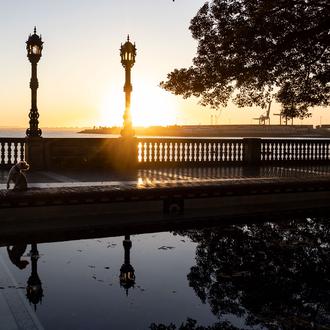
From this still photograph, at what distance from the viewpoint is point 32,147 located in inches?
723

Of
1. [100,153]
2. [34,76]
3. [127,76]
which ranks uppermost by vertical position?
[127,76]

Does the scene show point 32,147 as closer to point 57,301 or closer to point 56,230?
point 56,230

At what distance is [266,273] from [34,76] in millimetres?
13880

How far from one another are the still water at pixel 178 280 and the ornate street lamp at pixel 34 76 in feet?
31.5

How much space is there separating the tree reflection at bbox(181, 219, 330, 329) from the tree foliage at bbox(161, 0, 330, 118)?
869 centimetres

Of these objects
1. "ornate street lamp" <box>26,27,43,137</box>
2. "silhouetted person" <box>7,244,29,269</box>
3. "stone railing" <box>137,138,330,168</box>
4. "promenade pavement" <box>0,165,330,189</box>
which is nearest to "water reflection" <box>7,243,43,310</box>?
"silhouetted person" <box>7,244,29,269</box>

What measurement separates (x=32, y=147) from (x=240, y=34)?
348 inches

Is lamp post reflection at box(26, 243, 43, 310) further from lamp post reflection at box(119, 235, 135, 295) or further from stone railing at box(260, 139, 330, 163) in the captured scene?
stone railing at box(260, 139, 330, 163)

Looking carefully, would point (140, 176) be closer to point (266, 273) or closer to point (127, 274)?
point (127, 274)

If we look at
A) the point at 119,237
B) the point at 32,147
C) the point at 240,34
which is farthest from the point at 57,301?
the point at 240,34

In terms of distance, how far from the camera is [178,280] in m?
7.55

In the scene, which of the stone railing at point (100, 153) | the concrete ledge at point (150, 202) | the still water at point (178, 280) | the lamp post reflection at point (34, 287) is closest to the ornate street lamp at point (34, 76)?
the stone railing at point (100, 153)

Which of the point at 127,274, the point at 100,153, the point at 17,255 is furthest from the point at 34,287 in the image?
the point at 100,153

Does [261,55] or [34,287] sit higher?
[261,55]
